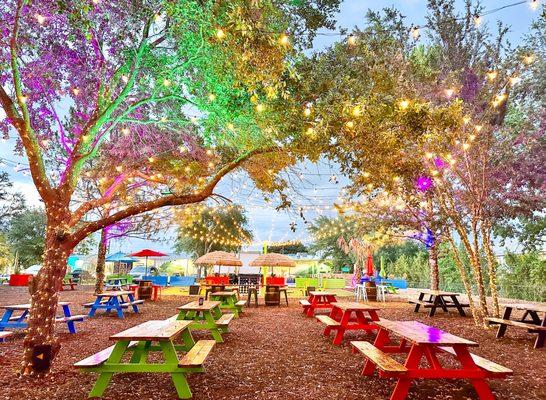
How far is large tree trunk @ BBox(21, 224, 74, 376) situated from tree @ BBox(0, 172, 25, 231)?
25.0m

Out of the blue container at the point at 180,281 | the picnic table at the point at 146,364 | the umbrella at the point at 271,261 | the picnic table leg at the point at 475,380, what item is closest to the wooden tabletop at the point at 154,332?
the picnic table at the point at 146,364

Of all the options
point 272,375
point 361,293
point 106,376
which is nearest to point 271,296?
point 361,293

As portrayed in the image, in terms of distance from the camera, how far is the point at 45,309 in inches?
177

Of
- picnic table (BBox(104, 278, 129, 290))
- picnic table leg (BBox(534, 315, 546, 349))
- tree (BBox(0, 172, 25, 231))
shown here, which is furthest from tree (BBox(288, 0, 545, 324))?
tree (BBox(0, 172, 25, 231))

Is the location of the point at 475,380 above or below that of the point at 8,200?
below

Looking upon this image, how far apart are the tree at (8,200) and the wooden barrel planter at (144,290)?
17.0 m

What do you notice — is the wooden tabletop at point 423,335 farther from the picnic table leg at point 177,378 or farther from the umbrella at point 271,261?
the umbrella at point 271,261

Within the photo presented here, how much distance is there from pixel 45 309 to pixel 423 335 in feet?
14.8

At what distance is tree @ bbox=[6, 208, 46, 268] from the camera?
30.5m

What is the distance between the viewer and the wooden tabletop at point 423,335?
11.6 feet

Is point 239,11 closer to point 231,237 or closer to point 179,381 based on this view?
point 179,381

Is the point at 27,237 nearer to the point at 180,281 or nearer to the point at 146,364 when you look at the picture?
the point at 180,281

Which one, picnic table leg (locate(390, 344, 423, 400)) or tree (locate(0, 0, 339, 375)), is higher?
tree (locate(0, 0, 339, 375))

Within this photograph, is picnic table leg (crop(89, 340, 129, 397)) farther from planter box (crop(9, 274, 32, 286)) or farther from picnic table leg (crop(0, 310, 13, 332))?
planter box (crop(9, 274, 32, 286))
